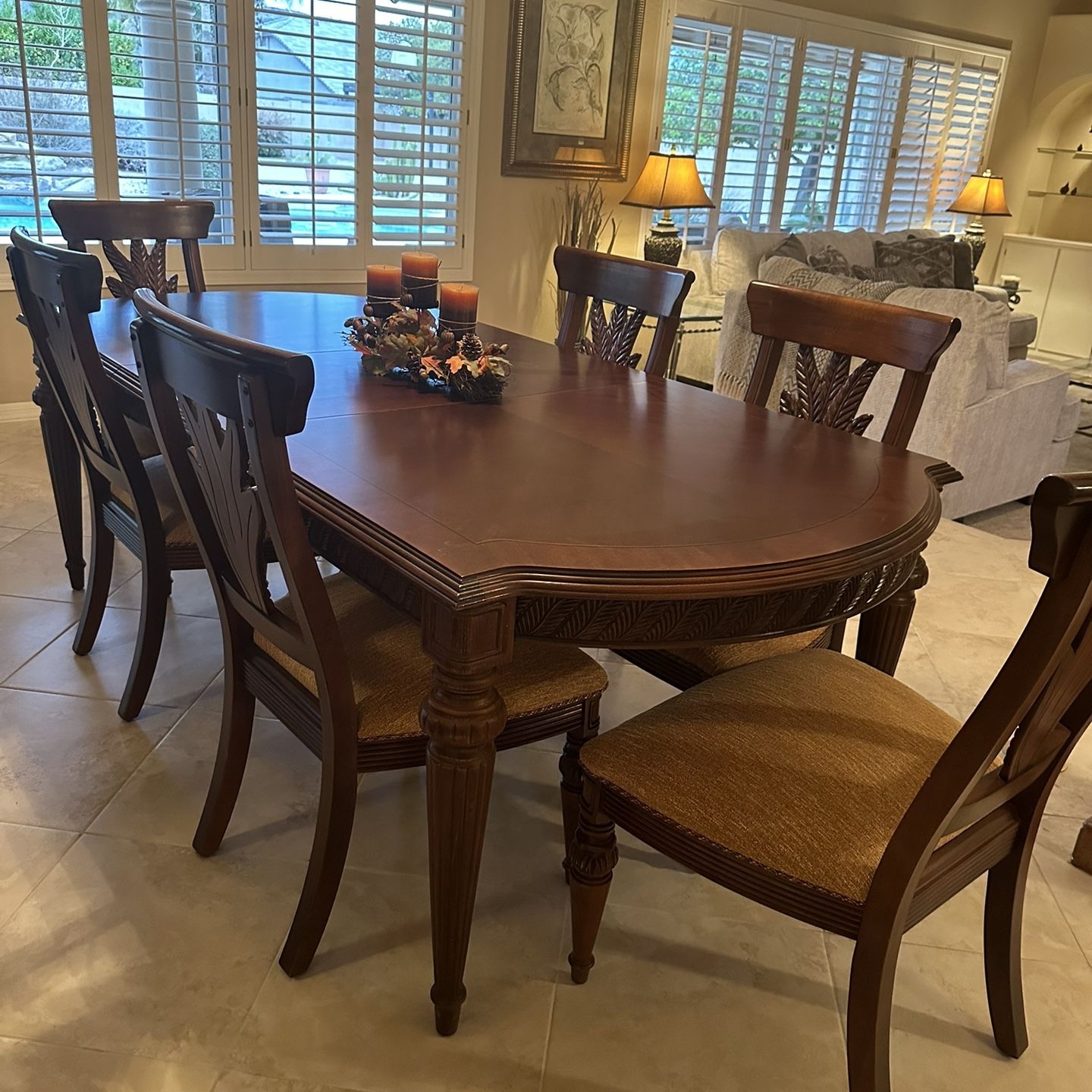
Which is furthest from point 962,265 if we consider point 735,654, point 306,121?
point 735,654

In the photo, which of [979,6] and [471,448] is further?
[979,6]

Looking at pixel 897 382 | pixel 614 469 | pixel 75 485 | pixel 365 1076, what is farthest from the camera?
pixel 897 382

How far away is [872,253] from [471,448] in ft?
16.0

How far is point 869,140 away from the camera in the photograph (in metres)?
6.28

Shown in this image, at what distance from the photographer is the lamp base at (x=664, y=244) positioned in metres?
4.91

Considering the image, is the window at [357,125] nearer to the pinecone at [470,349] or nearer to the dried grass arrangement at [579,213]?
the dried grass arrangement at [579,213]

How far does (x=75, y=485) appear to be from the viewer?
2635 millimetres

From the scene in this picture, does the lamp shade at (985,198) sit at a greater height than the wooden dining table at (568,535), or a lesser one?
greater

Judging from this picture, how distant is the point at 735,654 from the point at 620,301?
43.6 inches

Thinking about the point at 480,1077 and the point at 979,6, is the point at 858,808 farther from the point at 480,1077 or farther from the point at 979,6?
the point at 979,6

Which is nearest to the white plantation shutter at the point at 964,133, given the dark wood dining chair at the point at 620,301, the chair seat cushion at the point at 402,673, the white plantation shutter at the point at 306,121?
the white plantation shutter at the point at 306,121

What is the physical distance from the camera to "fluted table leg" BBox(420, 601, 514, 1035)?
1.18 m

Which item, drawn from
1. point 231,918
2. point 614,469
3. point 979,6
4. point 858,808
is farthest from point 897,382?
point 979,6

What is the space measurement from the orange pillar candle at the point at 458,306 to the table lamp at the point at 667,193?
3.02 meters
